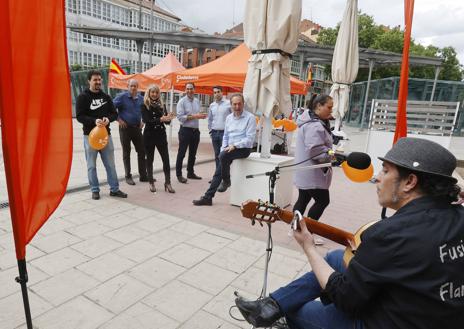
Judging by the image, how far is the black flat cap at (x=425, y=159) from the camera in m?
1.37

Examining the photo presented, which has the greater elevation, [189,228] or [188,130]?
[188,130]

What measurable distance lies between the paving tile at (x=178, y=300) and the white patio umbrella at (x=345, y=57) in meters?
6.01

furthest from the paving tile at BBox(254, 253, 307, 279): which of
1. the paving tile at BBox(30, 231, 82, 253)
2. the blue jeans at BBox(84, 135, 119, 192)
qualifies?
the blue jeans at BBox(84, 135, 119, 192)

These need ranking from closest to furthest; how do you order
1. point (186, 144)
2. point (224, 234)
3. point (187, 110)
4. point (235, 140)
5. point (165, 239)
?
point (165, 239) → point (224, 234) → point (235, 140) → point (186, 144) → point (187, 110)

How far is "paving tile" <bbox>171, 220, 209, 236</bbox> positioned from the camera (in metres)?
4.04

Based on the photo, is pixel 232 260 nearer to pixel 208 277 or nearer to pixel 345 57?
pixel 208 277

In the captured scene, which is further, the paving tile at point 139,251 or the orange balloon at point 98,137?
the orange balloon at point 98,137

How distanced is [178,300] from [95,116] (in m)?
3.26

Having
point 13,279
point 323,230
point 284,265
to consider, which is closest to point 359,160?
point 323,230

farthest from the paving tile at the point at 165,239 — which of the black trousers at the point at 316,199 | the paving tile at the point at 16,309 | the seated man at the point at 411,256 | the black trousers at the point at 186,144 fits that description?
the black trousers at the point at 186,144

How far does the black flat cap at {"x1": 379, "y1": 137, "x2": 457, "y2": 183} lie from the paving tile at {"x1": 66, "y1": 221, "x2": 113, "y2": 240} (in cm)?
336

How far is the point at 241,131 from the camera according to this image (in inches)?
198

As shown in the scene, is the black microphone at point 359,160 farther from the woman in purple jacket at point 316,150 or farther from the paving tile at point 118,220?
the paving tile at point 118,220

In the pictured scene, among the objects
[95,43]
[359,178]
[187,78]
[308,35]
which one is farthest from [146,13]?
[359,178]
